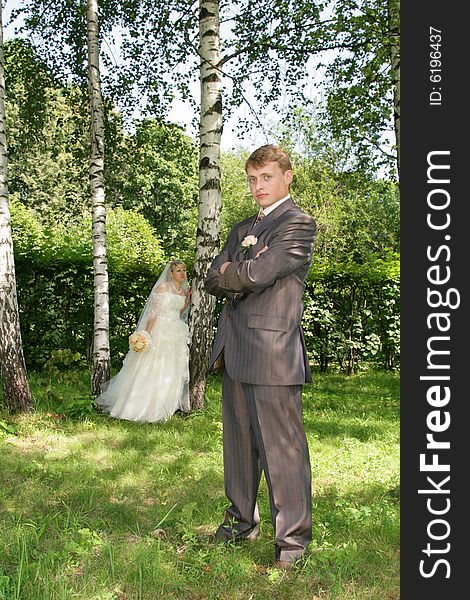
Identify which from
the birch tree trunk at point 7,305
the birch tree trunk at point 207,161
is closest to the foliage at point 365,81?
the birch tree trunk at point 207,161

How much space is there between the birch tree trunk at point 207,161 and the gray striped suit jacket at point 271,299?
379 centimetres

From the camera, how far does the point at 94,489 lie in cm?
491

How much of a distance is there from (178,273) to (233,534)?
4.62 metres

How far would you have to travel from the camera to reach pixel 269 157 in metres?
3.64

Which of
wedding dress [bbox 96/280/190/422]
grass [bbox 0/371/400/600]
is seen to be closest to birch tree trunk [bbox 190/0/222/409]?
wedding dress [bbox 96/280/190/422]

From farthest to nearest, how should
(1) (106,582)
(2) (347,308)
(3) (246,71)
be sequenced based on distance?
1. (2) (347,308)
2. (3) (246,71)
3. (1) (106,582)

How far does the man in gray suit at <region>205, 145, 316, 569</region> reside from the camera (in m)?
3.60

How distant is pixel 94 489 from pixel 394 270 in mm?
8066

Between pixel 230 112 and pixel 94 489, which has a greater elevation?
pixel 230 112

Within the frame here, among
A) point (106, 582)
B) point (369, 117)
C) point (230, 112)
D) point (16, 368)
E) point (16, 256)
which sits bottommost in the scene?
point (106, 582)

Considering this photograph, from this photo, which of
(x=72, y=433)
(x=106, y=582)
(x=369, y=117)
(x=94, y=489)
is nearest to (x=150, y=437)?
(x=72, y=433)

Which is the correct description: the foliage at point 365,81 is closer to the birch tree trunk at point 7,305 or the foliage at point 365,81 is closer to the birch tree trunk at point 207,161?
the birch tree trunk at point 207,161

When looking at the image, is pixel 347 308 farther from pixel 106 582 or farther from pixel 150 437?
pixel 106 582

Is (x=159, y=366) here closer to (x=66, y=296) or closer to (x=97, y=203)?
(x=97, y=203)
